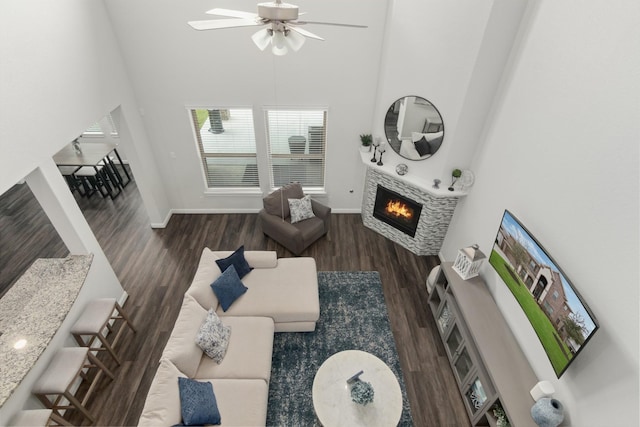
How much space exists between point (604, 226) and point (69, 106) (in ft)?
18.4

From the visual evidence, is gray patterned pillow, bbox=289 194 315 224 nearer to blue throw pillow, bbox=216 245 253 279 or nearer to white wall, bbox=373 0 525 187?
blue throw pillow, bbox=216 245 253 279

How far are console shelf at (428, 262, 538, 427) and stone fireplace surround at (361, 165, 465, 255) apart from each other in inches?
41.3

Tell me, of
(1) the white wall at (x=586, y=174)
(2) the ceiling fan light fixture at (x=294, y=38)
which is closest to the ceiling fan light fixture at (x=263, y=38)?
(2) the ceiling fan light fixture at (x=294, y=38)

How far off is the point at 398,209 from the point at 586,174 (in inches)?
126

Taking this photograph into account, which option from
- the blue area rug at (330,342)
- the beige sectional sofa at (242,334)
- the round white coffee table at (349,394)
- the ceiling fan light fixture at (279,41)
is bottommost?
the blue area rug at (330,342)

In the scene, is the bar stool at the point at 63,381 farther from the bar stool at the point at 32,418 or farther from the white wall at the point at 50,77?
the white wall at the point at 50,77

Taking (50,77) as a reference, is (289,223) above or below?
below

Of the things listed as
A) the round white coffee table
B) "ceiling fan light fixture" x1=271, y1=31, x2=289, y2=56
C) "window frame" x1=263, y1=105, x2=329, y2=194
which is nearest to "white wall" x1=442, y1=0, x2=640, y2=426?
the round white coffee table

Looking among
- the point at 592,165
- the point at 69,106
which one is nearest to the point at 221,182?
the point at 69,106

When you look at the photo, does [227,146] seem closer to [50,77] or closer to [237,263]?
[237,263]

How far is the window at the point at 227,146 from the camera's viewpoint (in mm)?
5762

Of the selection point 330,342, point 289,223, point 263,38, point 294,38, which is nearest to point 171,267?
point 289,223

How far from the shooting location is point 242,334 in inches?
155

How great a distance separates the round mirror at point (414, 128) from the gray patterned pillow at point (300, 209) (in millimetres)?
1816
